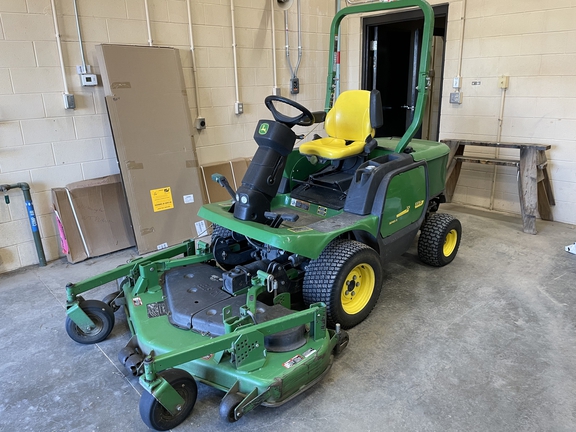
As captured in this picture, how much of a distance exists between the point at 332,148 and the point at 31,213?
2.33 meters

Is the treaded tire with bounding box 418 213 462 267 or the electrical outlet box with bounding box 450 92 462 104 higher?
Answer: the electrical outlet box with bounding box 450 92 462 104

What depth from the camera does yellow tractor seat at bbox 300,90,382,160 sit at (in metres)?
2.95

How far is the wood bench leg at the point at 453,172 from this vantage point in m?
4.61

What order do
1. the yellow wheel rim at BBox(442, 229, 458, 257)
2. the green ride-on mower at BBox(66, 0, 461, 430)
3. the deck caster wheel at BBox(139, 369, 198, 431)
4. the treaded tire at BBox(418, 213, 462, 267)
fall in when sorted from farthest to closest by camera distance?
the yellow wheel rim at BBox(442, 229, 458, 257) < the treaded tire at BBox(418, 213, 462, 267) < the green ride-on mower at BBox(66, 0, 461, 430) < the deck caster wheel at BBox(139, 369, 198, 431)

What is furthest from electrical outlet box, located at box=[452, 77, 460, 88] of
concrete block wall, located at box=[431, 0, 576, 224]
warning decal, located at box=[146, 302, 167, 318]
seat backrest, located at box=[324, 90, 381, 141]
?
warning decal, located at box=[146, 302, 167, 318]

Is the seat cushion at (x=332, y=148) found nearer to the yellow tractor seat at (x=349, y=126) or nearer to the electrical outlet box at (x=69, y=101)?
the yellow tractor seat at (x=349, y=126)

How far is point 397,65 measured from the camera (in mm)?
5820

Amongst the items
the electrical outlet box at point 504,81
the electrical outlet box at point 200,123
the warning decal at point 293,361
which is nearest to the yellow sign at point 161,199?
the electrical outlet box at point 200,123

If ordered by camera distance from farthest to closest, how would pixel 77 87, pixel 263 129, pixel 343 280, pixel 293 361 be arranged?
pixel 77 87, pixel 263 129, pixel 343 280, pixel 293 361

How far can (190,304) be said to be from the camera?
224 centimetres

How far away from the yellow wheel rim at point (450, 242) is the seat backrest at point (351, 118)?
39.9 inches

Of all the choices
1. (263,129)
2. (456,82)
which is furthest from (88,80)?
(456,82)

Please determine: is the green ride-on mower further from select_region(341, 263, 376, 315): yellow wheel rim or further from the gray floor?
the gray floor

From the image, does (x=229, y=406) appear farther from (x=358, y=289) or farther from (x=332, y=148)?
(x=332, y=148)
